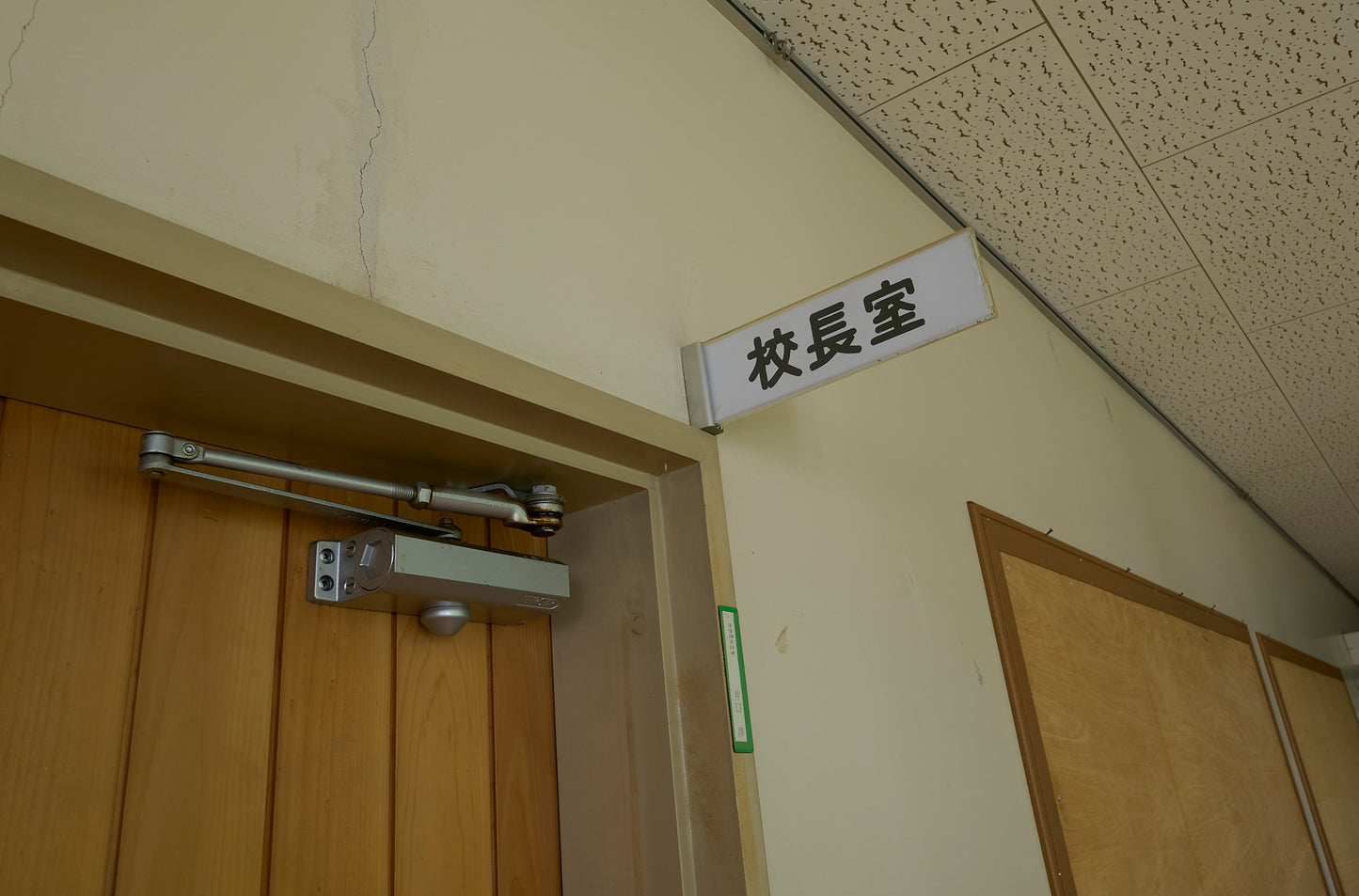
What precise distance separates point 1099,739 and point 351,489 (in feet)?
5.90

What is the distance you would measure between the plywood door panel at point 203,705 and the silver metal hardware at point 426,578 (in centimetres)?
6

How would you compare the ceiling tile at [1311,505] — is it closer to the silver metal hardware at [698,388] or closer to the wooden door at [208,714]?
the silver metal hardware at [698,388]

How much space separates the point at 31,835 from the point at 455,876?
42 centimetres

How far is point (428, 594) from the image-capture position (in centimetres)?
101

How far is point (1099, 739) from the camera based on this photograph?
2.13 metres

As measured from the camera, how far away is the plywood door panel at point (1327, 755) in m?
3.73

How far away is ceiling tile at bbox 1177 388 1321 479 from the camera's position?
146 inches

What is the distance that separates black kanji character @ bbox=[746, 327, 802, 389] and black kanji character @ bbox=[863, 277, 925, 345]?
0.11 m

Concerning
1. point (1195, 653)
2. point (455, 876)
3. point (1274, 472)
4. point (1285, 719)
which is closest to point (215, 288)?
point (455, 876)

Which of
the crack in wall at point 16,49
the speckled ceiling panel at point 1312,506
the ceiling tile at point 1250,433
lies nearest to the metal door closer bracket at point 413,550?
the crack in wall at point 16,49

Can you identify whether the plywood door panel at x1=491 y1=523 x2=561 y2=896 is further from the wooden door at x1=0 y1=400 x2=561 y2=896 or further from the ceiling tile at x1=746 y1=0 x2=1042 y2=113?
the ceiling tile at x1=746 y1=0 x2=1042 y2=113

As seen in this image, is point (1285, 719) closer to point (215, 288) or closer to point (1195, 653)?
point (1195, 653)

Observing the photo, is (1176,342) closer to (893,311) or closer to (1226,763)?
(1226,763)

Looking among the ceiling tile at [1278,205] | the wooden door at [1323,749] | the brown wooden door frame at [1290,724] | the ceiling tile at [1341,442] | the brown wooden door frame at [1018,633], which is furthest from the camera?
the ceiling tile at [1341,442]
